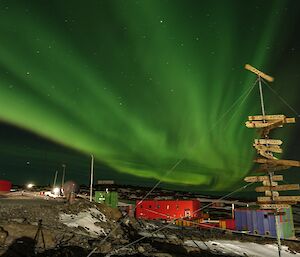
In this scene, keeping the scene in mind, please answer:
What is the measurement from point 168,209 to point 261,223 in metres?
15.6

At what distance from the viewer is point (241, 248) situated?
25.4 m

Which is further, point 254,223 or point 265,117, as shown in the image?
point 254,223

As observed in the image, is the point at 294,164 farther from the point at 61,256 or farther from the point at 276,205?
the point at 61,256

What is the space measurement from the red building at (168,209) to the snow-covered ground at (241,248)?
1840 cm

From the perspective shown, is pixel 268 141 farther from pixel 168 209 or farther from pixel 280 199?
pixel 168 209

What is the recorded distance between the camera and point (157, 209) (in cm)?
4781

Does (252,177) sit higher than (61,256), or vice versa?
(252,177)

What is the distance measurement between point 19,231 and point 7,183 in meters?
48.1

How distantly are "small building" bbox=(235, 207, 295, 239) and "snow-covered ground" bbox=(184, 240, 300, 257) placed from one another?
6455 mm

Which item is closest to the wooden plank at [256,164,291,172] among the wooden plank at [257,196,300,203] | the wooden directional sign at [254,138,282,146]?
the wooden directional sign at [254,138,282,146]

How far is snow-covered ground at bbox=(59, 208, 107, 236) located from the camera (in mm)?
22625

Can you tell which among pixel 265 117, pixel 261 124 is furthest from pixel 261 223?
pixel 265 117

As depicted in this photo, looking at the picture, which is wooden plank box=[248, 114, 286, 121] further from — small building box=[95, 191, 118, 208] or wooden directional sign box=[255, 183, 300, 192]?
small building box=[95, 191, 118, 208]

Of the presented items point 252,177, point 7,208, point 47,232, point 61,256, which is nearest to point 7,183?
point 7,208
